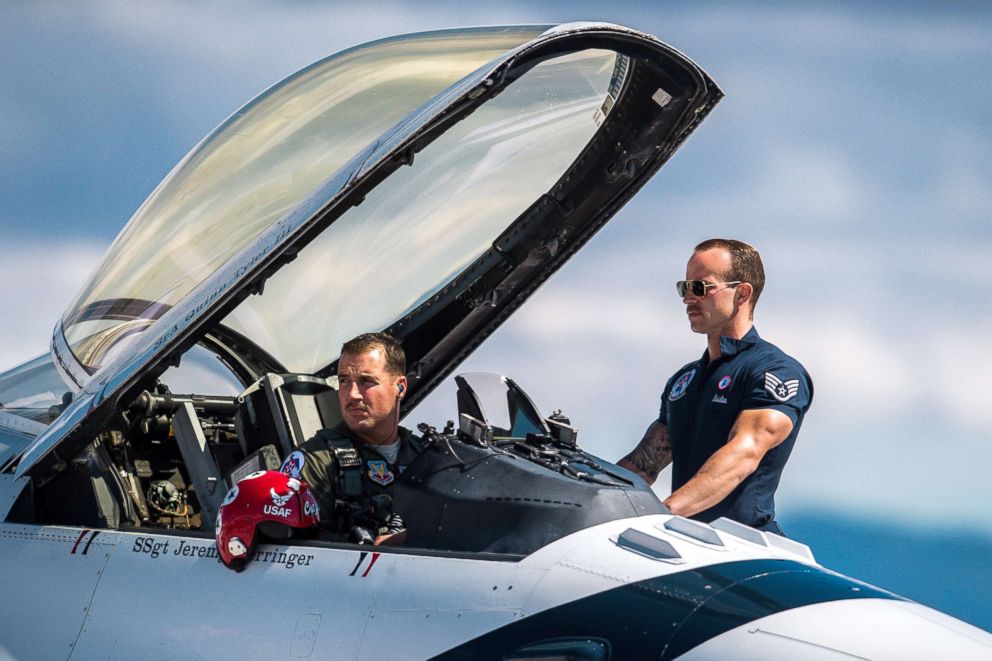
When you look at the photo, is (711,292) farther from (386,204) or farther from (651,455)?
(386,204)

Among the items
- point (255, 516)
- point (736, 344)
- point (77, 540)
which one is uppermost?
point (736, 344)

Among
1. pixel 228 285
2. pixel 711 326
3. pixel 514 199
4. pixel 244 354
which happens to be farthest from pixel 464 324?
pixel 228 285

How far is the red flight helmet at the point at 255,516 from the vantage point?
3.30m

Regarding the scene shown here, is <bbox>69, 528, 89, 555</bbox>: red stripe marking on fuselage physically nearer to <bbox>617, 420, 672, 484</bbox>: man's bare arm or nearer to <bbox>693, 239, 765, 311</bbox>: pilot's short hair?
<bbox>617, 420, 672, 484</bbox>: man's bare arm

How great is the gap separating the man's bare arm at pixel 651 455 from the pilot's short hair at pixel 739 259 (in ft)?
2.94

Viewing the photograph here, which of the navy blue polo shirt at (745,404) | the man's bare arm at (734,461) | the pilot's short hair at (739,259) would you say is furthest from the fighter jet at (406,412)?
the navy blue polo shirt at (745,404)

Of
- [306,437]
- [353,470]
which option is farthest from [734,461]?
[306,437]

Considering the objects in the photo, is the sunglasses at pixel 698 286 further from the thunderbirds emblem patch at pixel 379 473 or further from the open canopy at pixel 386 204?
the thunderbirds emblem patch at pixel 379 473

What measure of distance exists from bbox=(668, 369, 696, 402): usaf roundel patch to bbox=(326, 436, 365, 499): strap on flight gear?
1433mm

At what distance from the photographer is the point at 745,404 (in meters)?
4.13

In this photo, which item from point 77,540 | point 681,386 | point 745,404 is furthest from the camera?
point 681,386

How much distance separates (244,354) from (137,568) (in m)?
1.76

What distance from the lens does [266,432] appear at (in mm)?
4852

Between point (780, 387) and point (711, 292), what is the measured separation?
43 centimetres
